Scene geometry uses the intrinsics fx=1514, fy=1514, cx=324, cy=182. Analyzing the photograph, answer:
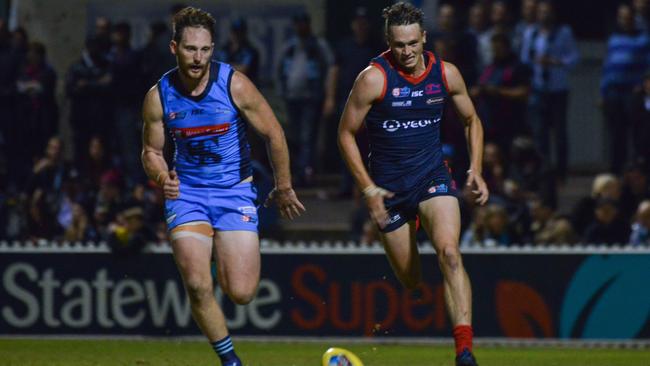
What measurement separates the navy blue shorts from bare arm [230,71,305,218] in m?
0.95

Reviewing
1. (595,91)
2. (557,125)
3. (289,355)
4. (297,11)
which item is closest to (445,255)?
(289,355)

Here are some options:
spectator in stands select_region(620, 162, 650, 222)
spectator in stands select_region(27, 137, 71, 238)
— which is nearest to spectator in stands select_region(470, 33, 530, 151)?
spectator in stands select_region(620, 162, 650, 222)

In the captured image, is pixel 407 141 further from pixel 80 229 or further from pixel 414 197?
pixel 80 229

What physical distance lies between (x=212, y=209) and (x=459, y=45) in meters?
7.50

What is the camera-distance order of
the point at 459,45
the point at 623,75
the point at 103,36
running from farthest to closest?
the point at 103,36 < the point at 623,75 < the point at 459,45

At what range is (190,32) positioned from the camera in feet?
31.9

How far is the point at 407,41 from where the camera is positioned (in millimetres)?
10211

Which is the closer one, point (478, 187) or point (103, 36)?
point (478, 187)

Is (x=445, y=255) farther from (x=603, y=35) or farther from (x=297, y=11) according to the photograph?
(x=603, y=35)

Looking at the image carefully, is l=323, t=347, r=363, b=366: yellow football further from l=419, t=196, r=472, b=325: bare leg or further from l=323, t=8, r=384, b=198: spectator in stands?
l=323, t=8, r=384, b=198: spectator in stands

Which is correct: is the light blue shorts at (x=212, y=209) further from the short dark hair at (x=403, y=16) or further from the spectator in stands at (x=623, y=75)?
the spectator in stands at (x=623, y=75)

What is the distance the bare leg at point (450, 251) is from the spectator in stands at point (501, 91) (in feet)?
22.2

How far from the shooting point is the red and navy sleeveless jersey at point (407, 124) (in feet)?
34.1

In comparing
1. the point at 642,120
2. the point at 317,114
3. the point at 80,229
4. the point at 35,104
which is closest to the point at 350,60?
the point at 317,114
